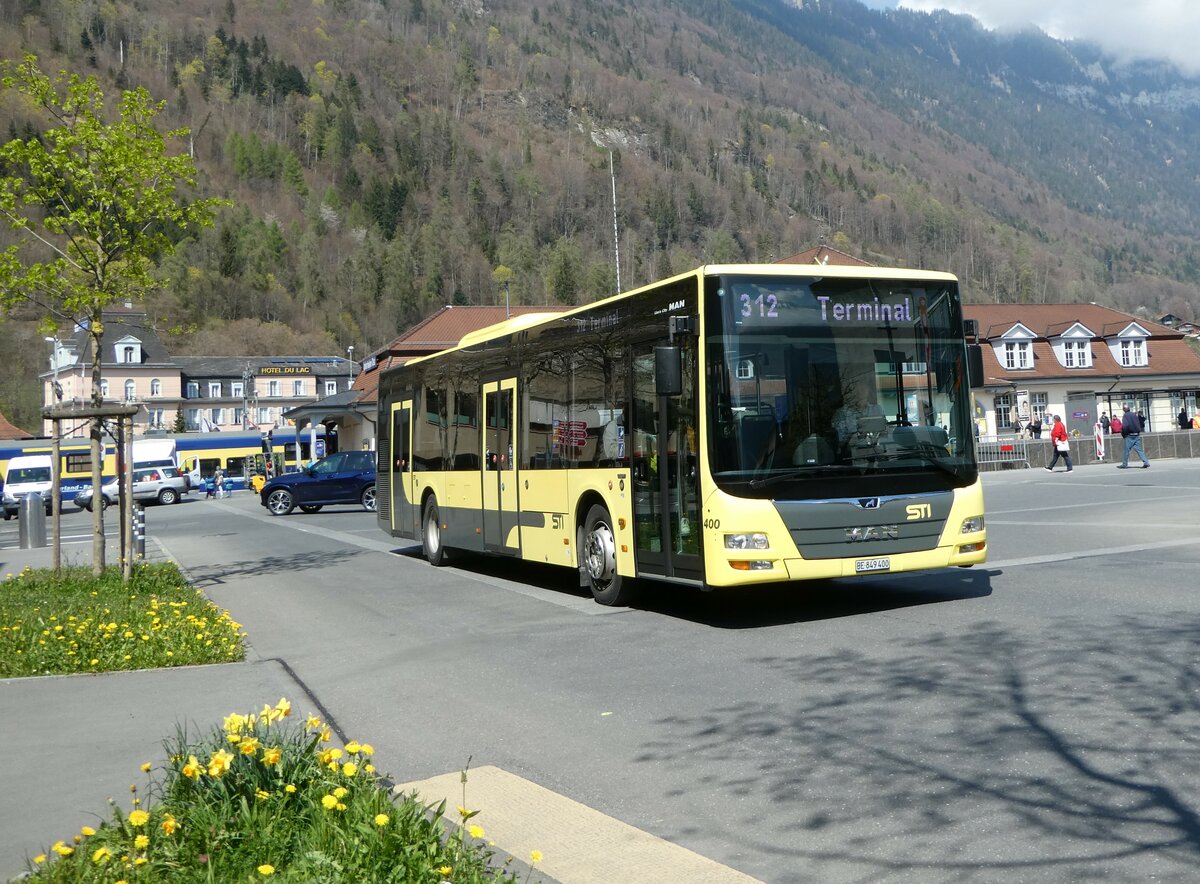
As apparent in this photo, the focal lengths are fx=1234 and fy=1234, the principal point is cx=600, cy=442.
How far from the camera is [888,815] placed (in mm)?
4945

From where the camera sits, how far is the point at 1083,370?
6900 cm

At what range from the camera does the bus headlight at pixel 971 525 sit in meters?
10.7

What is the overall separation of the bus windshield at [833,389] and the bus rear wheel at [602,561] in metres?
2.21

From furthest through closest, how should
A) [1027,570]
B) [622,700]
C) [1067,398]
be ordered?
[1067,398], [1027,570], [622,700]

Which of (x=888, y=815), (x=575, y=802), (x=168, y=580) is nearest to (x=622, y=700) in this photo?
(x=575, y=802)

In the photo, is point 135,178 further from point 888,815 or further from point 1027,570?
point 888,815

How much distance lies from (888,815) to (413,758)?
8.43 feet

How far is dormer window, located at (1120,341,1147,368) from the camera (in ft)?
231


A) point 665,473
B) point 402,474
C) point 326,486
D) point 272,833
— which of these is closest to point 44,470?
point 326,486

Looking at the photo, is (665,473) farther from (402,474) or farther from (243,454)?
(243,454)

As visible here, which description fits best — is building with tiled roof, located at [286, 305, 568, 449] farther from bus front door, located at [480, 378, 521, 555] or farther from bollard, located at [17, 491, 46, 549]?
bus front door, located at [480, 378, 521, 555]

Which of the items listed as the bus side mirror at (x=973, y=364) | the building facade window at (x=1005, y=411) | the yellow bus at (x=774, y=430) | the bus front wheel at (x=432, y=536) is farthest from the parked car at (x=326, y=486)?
the building facade window at (x=1005, y=411)

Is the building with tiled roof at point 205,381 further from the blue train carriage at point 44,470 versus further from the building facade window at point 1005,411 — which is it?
the building facade window at point 1005,411

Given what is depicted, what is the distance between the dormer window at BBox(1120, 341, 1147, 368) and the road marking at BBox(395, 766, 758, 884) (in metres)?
71.7
